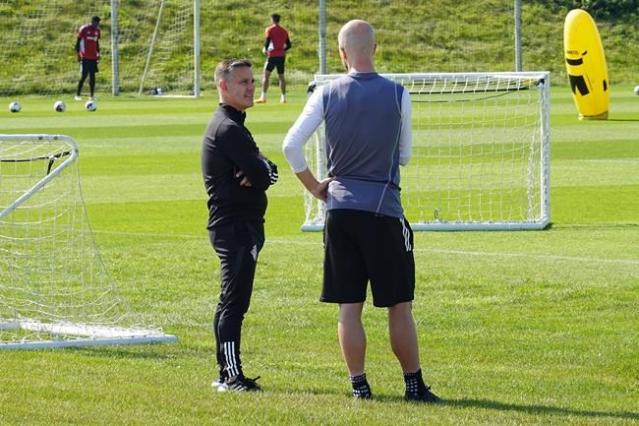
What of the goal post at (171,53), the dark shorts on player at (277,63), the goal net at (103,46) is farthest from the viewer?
the goal net at (103,46)

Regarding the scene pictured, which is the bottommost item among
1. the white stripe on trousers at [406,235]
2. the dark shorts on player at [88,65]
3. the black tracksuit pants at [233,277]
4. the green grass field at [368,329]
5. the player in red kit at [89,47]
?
the green grass field at [368,329]

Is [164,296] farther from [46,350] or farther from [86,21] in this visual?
[86,21]

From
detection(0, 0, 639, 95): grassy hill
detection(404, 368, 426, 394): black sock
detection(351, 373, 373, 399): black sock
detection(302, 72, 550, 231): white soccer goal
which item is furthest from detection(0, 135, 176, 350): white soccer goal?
detection(0, 0, 639, 95): grassy hill

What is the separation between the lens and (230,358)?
7895 mm

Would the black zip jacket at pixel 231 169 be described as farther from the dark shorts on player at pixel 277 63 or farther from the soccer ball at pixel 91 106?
the dark shorts on player at pixel 277 63

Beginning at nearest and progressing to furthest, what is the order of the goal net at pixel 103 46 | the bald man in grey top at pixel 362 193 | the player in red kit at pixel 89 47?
the bald man in grey top at pixel 362 193 → the player in red kit at pixel 89 47 → the goal net at pixel 103 46

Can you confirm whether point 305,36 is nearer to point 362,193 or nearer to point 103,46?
point 103,46

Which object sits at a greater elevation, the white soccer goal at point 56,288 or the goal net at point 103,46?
the goal net at point 103,46

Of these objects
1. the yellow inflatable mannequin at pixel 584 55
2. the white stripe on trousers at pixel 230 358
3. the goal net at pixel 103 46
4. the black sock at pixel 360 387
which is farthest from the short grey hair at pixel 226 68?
the goal net at pixel 103 46

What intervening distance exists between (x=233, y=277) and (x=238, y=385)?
0.57m

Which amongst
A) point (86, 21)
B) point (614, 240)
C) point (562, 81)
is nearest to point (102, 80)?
point (86, 21)

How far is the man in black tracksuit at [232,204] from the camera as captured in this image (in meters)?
7.85

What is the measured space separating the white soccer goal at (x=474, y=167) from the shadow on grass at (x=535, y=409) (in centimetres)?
779

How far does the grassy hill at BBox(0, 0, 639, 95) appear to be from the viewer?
43.2 meters
